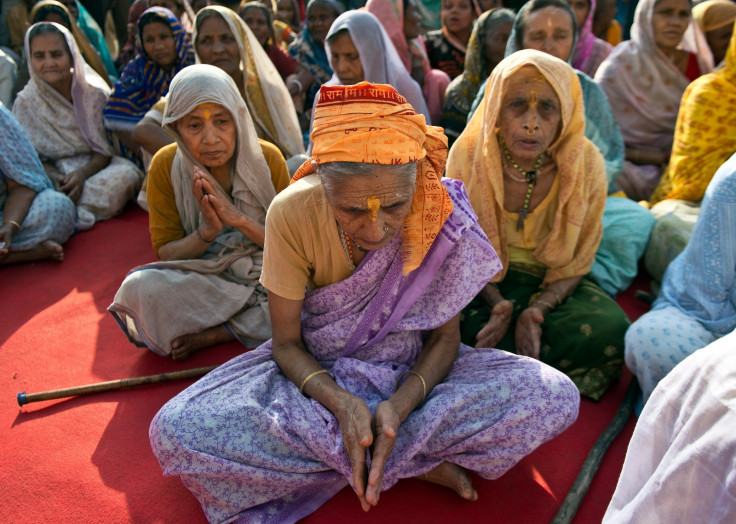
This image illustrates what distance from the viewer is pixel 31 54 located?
4.78m

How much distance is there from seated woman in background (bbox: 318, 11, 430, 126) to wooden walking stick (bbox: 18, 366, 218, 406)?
2496 millimetres

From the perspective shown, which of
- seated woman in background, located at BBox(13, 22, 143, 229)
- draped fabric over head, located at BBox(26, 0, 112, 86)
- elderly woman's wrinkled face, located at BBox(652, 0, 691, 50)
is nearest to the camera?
elderly woman's wrinkled face, located at BBox(652, 0, 691, 50)

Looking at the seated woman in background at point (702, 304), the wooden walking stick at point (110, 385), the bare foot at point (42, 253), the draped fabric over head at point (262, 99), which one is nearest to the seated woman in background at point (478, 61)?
the draped fabric over head at point (262, 99)

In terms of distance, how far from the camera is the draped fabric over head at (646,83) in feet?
14.6

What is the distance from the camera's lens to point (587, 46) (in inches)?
199

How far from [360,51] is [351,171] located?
2.65m

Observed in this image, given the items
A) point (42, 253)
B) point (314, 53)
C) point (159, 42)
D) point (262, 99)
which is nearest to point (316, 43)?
point (314, 53)

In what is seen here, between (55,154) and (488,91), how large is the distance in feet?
12.4

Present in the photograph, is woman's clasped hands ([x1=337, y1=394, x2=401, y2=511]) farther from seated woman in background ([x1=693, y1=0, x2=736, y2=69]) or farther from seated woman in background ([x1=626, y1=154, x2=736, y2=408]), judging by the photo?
seated woman in background ([x1=693, y1=0, x2=736, y2=69])

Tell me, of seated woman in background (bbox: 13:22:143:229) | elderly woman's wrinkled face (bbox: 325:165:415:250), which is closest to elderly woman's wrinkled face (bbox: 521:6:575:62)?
elderly woman's wrinkled face (bbox: 325:165:415:250)

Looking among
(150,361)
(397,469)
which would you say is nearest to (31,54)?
(150,361)

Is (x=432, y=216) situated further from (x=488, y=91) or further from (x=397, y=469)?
(x=488, y=91)

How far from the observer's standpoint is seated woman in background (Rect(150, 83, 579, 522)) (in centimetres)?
187

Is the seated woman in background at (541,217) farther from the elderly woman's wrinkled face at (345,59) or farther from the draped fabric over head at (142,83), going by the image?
the draped fabric over head at (142,83)
